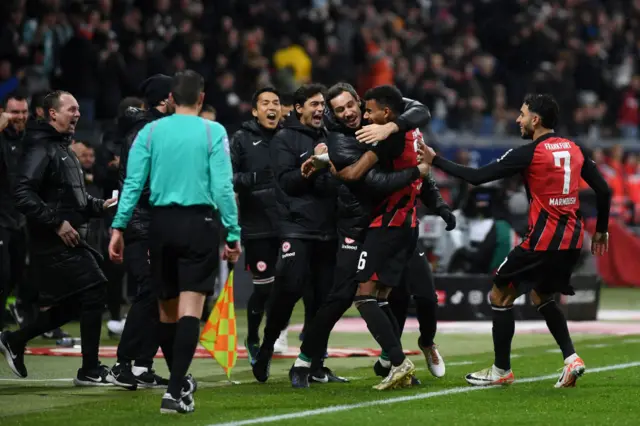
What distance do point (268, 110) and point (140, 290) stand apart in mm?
2528

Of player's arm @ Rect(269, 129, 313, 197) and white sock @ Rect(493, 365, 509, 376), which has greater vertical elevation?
player's arm @ Rect(269, 129, 313, 197)

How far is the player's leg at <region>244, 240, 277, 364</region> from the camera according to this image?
11.3 m

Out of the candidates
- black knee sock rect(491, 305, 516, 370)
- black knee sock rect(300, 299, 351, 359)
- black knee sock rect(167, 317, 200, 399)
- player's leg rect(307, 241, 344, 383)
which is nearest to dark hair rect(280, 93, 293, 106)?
player's leg rect(307, 241, 344, 383)

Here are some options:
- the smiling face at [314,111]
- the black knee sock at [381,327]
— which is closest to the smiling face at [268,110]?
the smiling face at [314,111]

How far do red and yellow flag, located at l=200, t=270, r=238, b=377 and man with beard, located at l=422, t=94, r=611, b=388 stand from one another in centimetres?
179

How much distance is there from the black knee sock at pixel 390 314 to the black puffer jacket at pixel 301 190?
0.71 meters

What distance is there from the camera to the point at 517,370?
1066 cm

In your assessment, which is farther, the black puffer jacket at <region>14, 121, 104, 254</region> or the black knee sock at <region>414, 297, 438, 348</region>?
the black knee sock at <region>414, 297, 438, 348</region>

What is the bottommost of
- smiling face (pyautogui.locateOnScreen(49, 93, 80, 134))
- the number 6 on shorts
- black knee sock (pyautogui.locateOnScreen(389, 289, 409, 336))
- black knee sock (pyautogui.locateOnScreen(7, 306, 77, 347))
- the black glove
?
black knee sock (pyautogui.locateOnScreen(7, 306, 77, 347))

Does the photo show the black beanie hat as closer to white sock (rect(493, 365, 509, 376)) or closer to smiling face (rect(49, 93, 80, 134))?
smiling face (rect(49, 93, 80, 134))

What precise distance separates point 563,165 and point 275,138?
2185mm

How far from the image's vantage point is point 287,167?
1011 cm

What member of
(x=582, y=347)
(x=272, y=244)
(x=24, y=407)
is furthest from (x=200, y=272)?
(x=582, y=347)

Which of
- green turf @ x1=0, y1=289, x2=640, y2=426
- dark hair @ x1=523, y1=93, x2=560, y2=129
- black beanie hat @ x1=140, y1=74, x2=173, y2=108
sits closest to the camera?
green turf @ x1=0, y1=289, x2=640, y2=426
